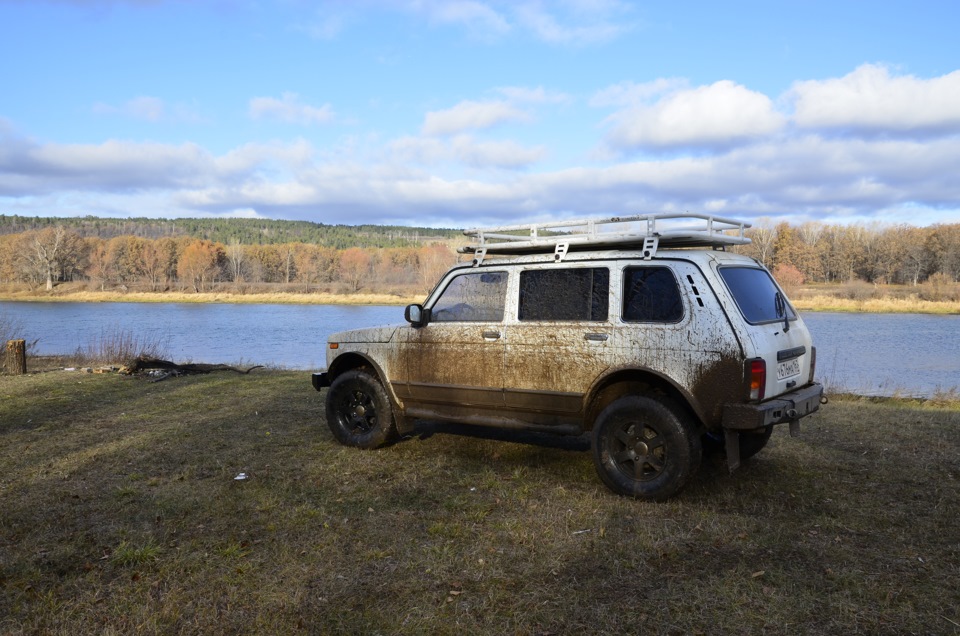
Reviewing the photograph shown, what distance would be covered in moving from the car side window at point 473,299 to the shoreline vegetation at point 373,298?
1561 inches

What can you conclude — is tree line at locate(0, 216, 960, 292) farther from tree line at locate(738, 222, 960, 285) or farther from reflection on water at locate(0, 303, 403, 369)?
reflection on water at locate(0, 303, 403, 369)

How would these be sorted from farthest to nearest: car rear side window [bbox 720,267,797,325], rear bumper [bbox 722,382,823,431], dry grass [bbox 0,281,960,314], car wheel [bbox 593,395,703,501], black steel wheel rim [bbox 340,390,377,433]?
dry grass [bbox 0,281,960,314]
black steel wheel rim [bbox 340,390,377,433]
car rear side window [bbox 720,267,797,325]
car wheel [bbox 593,395,703,501]
rear bumper [bbox 722,382,823,431]

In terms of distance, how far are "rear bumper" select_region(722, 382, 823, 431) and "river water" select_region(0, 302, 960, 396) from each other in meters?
8.78

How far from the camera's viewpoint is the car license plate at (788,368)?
489 cm

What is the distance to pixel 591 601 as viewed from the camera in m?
3.52

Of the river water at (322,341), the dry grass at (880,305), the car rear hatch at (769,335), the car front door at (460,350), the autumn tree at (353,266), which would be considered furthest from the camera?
the autumn tree at (353,266)

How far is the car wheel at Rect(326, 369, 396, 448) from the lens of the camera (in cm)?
647

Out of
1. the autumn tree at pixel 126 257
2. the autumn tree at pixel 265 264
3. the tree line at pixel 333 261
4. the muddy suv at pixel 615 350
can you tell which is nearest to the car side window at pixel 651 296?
the muddy suv at pixel 615 350

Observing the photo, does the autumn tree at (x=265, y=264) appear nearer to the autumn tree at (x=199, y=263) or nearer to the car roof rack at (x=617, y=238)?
the autumn tree at (x=199, y=263)

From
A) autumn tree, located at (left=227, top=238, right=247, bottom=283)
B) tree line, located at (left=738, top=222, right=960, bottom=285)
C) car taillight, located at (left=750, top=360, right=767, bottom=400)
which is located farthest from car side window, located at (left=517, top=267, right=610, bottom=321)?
autumn tree, located at (left=227, top=238, right=247, bottom=283)

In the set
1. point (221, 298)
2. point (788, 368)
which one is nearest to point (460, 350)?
point (788, 368)

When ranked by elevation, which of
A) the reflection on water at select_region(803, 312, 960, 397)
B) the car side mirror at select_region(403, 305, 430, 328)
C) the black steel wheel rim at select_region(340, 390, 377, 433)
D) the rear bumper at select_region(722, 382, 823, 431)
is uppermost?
the car side mirror at select_region(403, 305, 430, 328)

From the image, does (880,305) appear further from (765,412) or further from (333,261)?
(333,261)

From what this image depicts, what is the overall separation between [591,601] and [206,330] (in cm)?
3153
